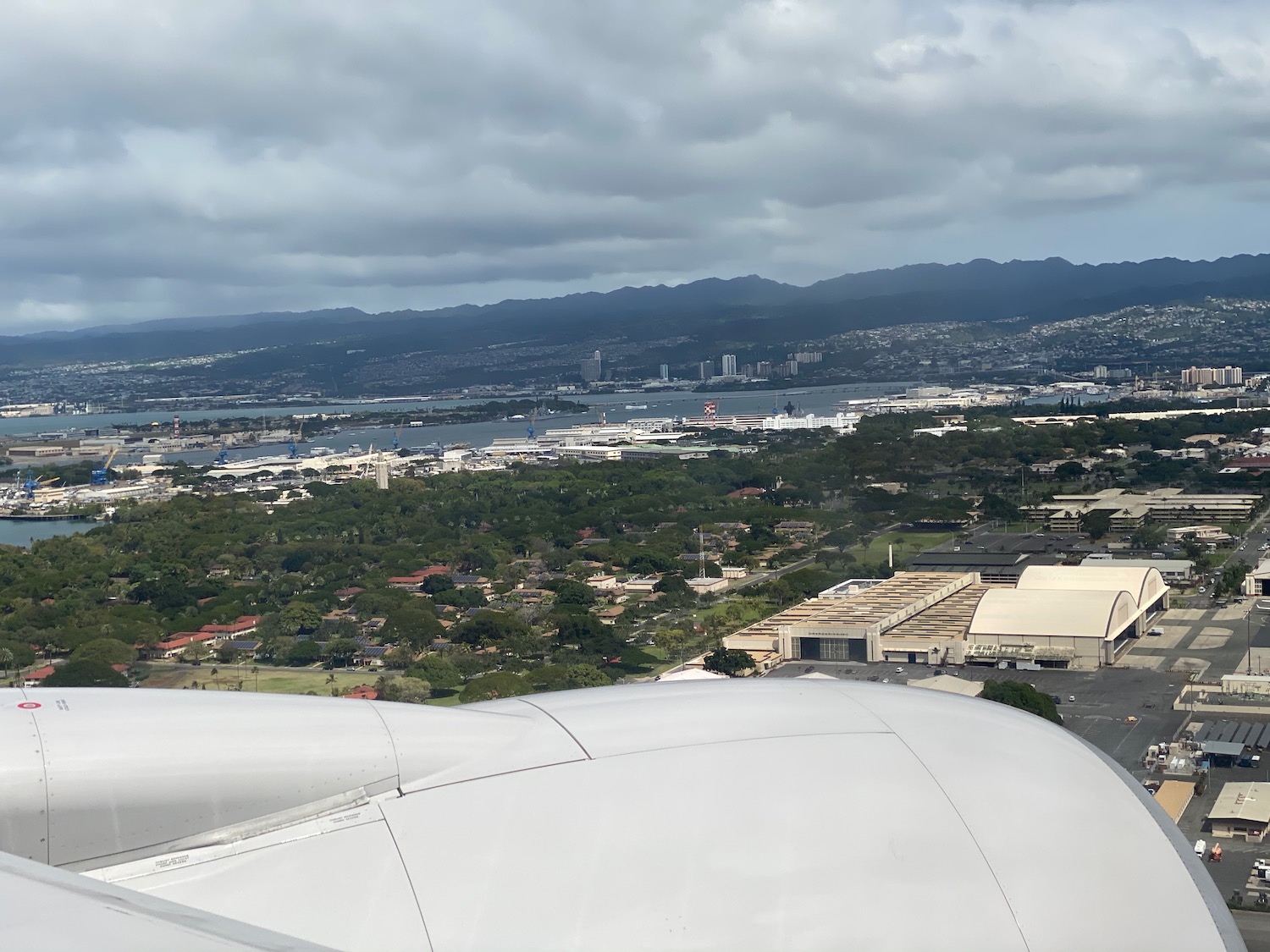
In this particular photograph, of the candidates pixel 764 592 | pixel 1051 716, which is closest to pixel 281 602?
pixel 764 592

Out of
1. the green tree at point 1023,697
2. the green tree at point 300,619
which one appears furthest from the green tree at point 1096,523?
the green tree at point 300,619

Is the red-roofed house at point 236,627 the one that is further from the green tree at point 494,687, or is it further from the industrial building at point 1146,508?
the industrial building at point 1146,508

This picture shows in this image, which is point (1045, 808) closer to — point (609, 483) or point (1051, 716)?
point (1051, 716)

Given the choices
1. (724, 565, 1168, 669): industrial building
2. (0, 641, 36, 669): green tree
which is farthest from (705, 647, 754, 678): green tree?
(0, 641, 36, 669): green tree

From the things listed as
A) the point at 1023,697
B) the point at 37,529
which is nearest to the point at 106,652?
the point at 1023,697

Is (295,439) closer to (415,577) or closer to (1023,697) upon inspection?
(415,577)
